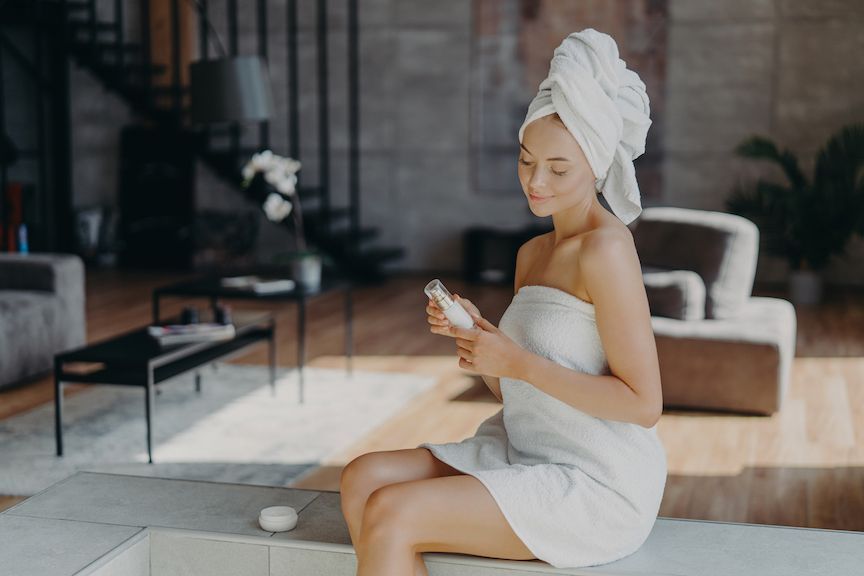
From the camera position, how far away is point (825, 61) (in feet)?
27.1

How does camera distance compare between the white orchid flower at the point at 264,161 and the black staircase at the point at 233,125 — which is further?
the black staircase at the point at 233,125

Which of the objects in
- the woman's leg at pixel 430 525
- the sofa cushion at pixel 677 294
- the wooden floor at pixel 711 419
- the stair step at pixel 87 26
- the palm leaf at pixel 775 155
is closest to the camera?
the woman's leg at pixel 430 525

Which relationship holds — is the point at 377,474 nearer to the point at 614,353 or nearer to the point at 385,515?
the point at 385,515

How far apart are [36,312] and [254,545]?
3.49 meters

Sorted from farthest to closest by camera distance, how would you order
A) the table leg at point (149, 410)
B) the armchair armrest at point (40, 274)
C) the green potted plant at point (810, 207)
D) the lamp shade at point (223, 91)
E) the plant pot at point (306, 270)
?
the green potted plant at point (810, 207), the lamp shade at point (223, 91), the armchair armrest at point (40, 274), the plant pot at point (306, 270), the table leg at point (149, 410)

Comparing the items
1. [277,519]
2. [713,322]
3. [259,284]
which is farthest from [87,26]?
[277,519]

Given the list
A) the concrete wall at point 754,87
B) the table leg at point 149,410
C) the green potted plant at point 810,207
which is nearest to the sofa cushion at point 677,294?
the table leg at point 149,410

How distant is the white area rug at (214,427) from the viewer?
3.92 metres

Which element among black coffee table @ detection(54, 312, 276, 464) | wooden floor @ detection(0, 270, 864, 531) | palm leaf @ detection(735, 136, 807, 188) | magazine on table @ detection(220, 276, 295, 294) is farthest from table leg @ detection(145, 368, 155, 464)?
palm leaf @ detection(735, 136, 807, 188)

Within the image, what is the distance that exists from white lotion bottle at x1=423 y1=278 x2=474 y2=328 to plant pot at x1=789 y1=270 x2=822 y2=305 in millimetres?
6371

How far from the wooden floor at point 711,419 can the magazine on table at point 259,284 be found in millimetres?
546

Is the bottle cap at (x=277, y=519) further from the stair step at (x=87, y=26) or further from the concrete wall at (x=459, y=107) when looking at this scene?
the stair step at (x=87, y=26)

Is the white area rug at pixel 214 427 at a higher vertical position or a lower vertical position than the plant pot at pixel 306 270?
A: lower

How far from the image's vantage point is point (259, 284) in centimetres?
527
